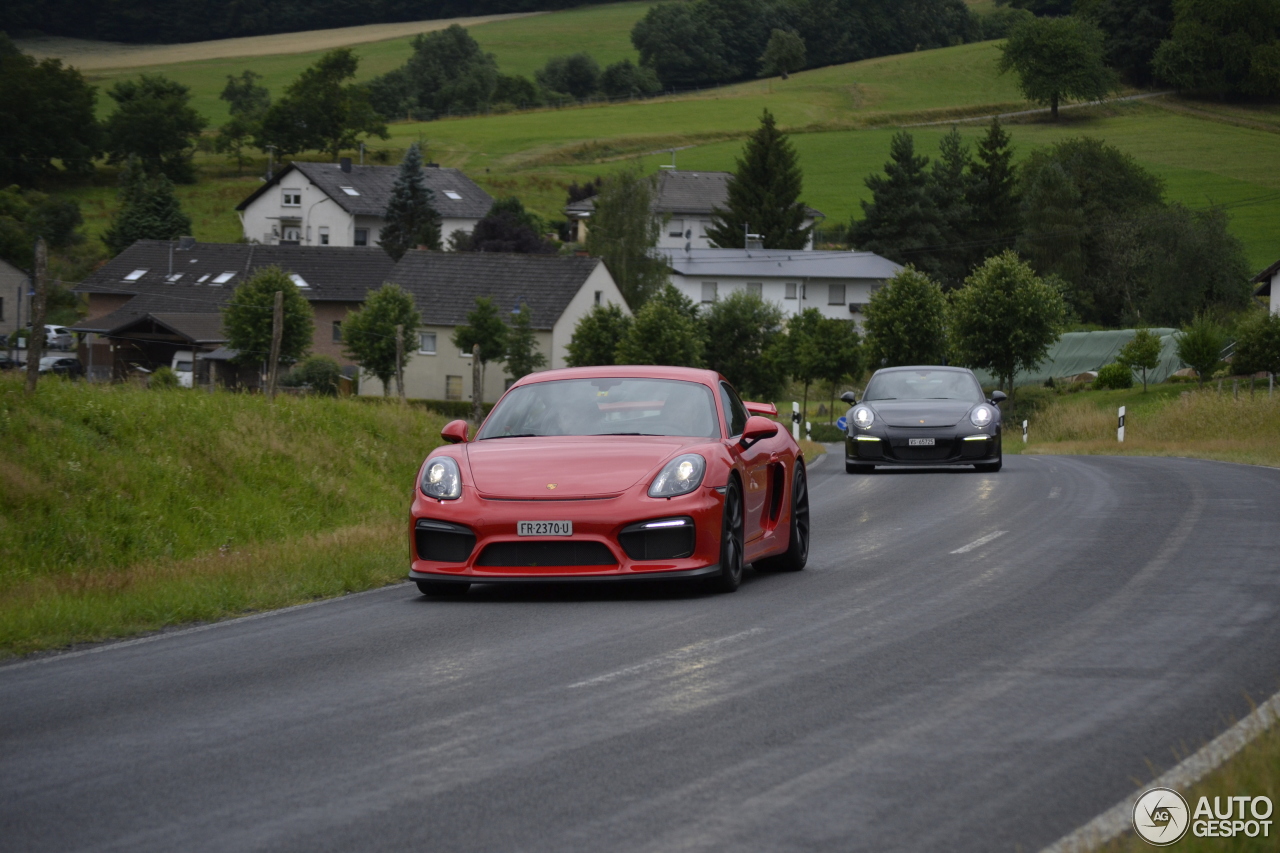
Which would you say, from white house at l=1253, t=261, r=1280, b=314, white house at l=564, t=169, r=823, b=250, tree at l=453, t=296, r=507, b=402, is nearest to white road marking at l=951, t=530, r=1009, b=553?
white house at l=1253, t=261, r=1280, b=314

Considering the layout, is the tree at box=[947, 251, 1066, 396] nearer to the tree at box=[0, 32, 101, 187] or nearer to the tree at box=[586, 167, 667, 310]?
the tree at box=[586, 167, 667, 310]

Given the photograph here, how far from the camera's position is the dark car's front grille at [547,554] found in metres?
8.83

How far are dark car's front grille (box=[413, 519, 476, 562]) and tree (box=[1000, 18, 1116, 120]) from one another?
12864 cm

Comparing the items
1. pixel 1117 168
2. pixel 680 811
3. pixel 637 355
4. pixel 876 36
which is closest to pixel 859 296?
pixel 1117 168

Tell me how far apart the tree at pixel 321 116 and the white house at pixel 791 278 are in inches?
1690

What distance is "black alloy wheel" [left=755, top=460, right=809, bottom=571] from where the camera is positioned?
1058cm

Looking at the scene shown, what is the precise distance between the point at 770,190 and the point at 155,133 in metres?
49.6

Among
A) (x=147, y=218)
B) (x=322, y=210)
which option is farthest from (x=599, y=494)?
(x=322, y=210)

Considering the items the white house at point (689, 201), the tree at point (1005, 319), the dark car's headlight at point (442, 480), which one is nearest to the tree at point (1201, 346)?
the tree at point (1005, 319)

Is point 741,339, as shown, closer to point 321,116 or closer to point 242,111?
point 321,116

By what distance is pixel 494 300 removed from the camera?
257 feet

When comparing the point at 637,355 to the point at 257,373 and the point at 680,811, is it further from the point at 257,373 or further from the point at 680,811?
the point at 680,811

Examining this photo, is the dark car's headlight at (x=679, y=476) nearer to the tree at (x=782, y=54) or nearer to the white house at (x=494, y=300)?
the white house at (x=494, y=300)

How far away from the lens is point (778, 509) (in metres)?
10.4
